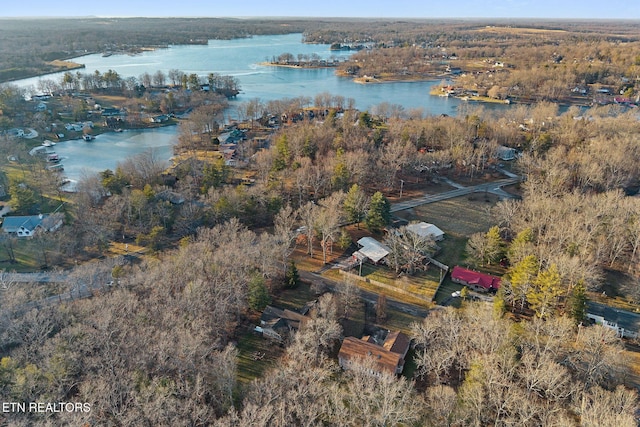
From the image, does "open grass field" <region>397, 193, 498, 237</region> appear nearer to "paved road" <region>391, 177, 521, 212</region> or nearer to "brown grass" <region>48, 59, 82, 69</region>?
"paved road" <region>391, 177, 521, 212</region>

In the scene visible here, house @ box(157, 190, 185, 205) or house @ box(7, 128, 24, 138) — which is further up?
house @ box(7, 128, 24, 138)

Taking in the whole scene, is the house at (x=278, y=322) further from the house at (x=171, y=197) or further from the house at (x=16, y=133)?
the house at (x=16, y=133)

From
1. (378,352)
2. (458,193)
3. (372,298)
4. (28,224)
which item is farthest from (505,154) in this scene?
(28,224)

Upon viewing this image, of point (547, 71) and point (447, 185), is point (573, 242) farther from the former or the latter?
point (547, 71)

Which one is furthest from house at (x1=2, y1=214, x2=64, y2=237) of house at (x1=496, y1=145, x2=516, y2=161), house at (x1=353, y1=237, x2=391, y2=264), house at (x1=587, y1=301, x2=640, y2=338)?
house at (x1=496, y1=145, x2=516, y2=161)

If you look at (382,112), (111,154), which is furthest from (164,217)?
(382,112)

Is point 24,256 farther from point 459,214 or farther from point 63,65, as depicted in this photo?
point 63,65
